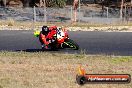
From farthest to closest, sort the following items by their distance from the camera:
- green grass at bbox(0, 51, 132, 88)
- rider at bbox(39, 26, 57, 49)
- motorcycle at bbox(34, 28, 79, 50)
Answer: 1. rider at bbox(39, 26, 57, 49)
2. motorcycle at bbox(34, 28, 79, 50)
3. green grass at bbox(0, 51, 132, 88)

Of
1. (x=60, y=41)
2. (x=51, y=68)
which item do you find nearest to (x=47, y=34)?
(x=60, y=41)

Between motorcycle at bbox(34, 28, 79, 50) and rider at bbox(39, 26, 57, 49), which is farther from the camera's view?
rider at bbox(39, 26, 57, 49)

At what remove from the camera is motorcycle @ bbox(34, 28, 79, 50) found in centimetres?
1755

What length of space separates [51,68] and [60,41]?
4.74m

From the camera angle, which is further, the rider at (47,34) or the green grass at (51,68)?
the rider at (47,34)

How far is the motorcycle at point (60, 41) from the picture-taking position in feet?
57.6

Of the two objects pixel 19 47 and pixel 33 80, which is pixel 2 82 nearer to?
pixel 33 80

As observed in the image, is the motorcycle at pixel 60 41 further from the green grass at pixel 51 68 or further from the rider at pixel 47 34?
the green grass at pixel 51 68

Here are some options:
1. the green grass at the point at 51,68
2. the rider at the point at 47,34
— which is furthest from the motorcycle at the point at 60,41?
the green grass at the point at 51,68

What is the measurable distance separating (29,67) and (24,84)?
278cm

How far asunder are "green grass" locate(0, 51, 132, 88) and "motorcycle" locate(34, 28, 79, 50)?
1.13 m

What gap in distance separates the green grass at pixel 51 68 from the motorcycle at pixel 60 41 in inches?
44.5

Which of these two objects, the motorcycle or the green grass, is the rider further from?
the green grass

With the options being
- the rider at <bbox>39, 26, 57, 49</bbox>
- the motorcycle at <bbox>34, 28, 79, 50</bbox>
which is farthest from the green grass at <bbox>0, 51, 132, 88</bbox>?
the rider at <bbox>39, 26, 57, 49</bbox>
